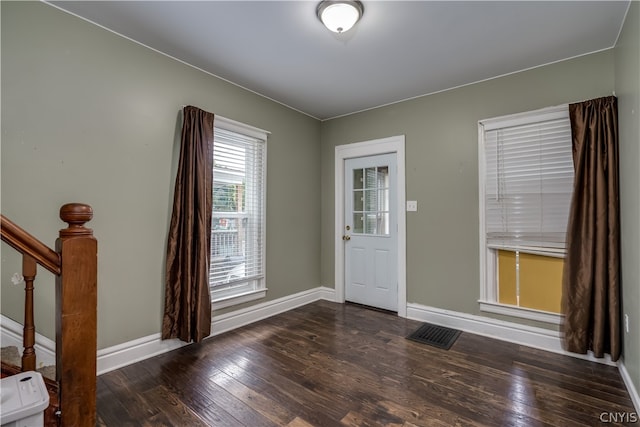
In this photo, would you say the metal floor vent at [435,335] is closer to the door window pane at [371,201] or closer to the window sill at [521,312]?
the window sill at [521,312]

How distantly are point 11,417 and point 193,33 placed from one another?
97.1 inches

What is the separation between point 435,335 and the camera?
→ 2990 millimetres

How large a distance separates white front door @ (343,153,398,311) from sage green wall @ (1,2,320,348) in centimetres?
183

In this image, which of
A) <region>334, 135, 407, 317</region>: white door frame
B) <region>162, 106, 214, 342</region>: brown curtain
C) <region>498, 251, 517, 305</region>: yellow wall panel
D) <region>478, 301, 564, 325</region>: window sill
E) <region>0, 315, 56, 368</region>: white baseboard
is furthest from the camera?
<region>334, 135, 407, 317</region>: white door frame

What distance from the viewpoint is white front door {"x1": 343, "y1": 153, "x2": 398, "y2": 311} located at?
148 inches

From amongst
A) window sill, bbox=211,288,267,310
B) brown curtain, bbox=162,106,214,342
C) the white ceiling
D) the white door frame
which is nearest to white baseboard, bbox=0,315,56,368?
brown curtain, bbox=162,106,214,342

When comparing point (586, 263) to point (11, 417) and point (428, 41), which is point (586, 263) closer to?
point (428, 41)

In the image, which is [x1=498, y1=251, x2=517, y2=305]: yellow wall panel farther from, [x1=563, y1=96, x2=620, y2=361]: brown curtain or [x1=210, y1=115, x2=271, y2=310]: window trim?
[x1=210, y1=115, x2=271, y2=310]: window trim

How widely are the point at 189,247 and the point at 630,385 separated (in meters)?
3.36

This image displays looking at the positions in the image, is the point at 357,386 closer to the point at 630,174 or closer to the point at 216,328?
the point at 216,328

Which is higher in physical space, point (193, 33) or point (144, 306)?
point (193, 33)

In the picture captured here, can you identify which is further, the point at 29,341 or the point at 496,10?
the point at 496,10

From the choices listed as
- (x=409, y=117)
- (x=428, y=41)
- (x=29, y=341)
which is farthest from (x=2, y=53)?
(x=409, y=117)

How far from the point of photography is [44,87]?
6.65 feet
